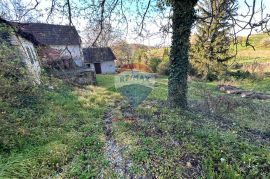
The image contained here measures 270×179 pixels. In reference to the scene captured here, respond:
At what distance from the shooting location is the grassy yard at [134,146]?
3.48m

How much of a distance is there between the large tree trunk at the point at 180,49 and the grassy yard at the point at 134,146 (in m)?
0.70

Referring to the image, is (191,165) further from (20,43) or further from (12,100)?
(20,43)

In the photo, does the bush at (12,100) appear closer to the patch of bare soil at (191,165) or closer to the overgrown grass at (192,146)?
the overgrown grass at (192,146)

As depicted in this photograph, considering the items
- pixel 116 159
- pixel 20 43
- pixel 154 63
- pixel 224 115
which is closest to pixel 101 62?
pixel 154 63

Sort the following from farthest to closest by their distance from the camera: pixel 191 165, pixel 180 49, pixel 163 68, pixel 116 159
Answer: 1. pixel 163 68
2. pixel 180 49
3. pixel 116 159
4. pixel 191 165

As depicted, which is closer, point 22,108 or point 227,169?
point 227,169

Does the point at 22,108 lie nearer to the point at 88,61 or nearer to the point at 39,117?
the point at 39,117

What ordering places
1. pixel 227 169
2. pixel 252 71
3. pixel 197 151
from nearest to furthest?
1. pixel 227 169
2. pixel 197 151
3. pixel 252 71

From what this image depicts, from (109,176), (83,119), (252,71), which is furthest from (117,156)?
(252,71)

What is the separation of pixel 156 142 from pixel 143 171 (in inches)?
40.7

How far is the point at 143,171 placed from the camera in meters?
3.54

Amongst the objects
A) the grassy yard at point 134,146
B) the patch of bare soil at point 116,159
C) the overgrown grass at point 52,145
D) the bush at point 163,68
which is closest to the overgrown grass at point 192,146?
the grassy yard at point 134,146

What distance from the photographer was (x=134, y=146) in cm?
436

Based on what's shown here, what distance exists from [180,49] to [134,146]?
4.05m
